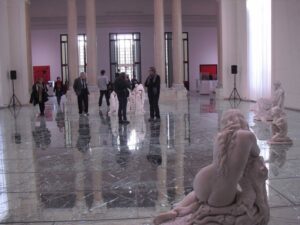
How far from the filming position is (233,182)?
350 centimetres

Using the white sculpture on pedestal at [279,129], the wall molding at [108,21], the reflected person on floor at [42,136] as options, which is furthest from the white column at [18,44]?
the white sculpture on pedestal at [279,129]

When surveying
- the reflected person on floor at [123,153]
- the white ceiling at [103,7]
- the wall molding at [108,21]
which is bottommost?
the reflected person on floor at [123,153]

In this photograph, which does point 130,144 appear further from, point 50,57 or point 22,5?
point 50,57

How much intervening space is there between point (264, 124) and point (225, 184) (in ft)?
33.5

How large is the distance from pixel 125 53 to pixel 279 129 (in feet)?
105

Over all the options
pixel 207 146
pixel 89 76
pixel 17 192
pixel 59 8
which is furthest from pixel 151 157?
pixel 59 8

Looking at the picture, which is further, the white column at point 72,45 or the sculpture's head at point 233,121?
the white column at point 72,45

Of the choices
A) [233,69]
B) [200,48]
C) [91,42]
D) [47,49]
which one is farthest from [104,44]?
[233,69]

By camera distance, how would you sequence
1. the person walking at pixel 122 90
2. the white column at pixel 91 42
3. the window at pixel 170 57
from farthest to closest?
the window at pixel 170 57 < the white column at pixel 91 42 < the person walking at pixel 122 90

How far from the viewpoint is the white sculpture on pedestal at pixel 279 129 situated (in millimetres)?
9445

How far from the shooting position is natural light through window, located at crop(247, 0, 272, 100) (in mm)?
21500

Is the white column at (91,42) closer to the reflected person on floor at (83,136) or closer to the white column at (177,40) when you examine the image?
the white column at (177,40)

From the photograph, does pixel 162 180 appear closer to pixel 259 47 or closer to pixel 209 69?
pixel 259 47

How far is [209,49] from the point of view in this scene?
41.0 metres
